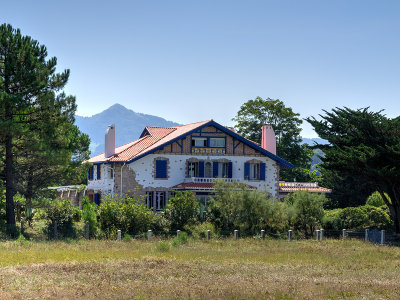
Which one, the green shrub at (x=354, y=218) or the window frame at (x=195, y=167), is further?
the window frame at (x=195, y=167)

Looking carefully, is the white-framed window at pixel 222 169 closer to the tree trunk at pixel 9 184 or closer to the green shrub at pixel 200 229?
the green shrub at pixel 200 229

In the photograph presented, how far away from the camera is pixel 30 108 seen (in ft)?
113

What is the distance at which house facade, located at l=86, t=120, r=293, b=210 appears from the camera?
43.5 meters

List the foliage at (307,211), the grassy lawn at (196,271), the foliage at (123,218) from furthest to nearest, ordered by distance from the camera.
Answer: the foliage at (307,211)
the foliage at (123,218)
the grassy lawn at (196,271)

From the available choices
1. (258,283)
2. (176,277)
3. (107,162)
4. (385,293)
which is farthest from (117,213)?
(385,293)

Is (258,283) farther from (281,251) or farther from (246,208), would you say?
(246,208)

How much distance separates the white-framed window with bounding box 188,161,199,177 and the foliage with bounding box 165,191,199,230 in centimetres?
694

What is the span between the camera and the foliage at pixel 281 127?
206 ft

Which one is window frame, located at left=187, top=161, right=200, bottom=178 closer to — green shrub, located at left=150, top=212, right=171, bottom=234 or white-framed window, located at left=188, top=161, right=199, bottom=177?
white-framed window, located at left=188, top=161, right=199, bottom=177

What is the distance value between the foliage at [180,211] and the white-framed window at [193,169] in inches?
273

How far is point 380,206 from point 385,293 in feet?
91.0

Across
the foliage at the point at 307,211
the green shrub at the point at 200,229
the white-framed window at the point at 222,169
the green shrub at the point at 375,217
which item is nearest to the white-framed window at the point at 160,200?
the white-framed window at the point at 222,169

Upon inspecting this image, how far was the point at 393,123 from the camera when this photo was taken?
3447 centimetres

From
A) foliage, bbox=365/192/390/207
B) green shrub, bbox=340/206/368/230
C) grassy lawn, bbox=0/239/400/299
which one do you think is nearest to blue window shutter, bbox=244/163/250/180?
green shrub, bbox=340/206/368/230
